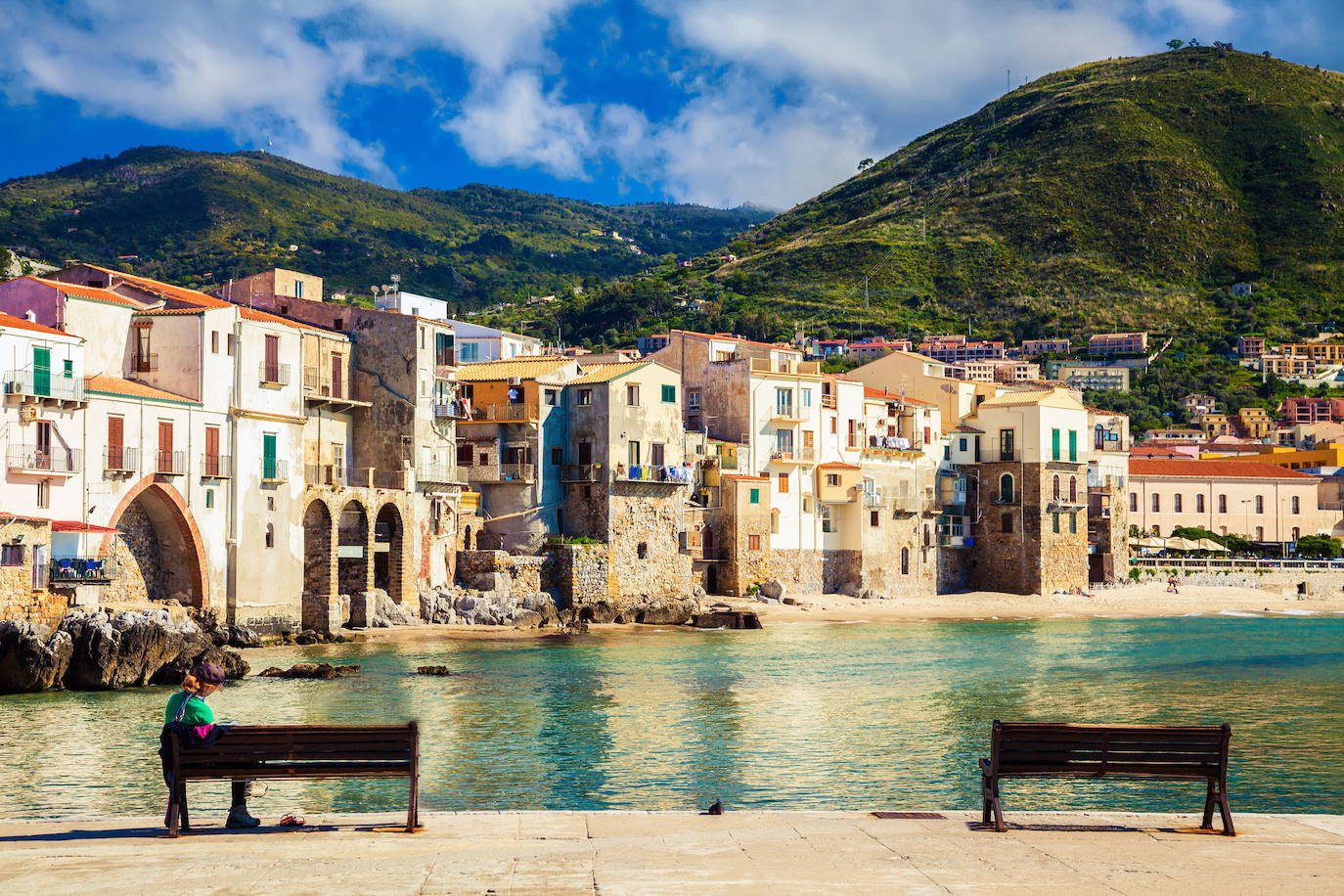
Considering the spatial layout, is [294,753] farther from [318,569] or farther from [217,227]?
[217,227]

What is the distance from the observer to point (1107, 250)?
581ft

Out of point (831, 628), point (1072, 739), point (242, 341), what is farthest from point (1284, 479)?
point (1072, 739)

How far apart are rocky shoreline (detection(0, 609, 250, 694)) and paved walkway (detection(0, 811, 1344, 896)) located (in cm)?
2365

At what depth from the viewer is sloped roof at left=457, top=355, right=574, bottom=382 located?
67.5 metres

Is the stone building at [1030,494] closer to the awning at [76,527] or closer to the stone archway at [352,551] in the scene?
the stone archway at [352,551]

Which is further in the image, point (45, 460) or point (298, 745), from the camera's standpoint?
point (45, 460)

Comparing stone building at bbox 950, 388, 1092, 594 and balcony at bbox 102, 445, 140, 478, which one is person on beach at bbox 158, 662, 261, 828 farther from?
stone building at bbox 950, 388, 1092, 594

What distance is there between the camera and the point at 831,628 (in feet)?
212

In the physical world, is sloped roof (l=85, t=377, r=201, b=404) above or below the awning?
above

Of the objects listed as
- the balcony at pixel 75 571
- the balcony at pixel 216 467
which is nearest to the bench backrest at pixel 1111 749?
the balcony at pixel 75 571

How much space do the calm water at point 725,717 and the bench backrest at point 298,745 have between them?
21.1 ft

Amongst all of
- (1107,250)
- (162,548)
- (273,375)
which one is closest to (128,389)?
(162,548)

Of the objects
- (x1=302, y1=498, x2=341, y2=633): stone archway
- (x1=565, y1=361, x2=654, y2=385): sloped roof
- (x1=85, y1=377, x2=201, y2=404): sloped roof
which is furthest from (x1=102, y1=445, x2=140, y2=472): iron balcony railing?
(x1=565, y1=361, x2=654, y2=385): sloped roof

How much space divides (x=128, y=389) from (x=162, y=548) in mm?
5310
